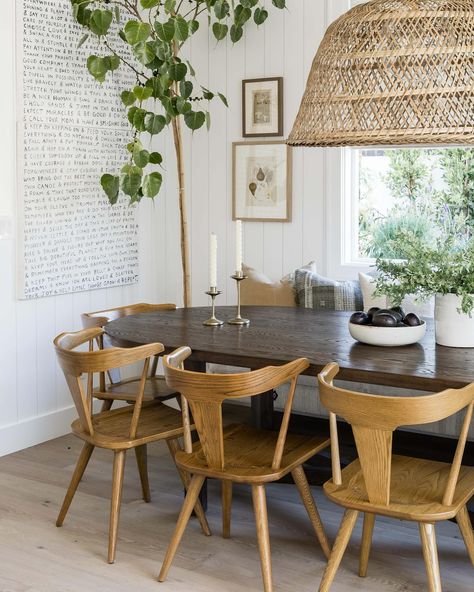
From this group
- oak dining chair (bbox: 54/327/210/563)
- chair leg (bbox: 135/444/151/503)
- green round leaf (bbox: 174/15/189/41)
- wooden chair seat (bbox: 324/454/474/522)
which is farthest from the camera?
green round leaf (bbox: 174/15/189/41)

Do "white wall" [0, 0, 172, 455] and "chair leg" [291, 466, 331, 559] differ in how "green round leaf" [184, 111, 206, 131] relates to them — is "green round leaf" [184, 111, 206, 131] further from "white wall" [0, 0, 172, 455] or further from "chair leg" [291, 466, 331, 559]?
"chair leg" [291, 466, 331, 559]

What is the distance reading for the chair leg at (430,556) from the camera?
Answer: 8.25 ft

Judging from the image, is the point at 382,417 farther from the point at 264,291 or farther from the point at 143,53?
the point at 143,53

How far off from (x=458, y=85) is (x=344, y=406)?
1017 millimetres

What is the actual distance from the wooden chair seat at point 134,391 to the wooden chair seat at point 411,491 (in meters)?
1.21

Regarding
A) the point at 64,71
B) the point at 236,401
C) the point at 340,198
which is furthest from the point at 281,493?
the point at 64,71

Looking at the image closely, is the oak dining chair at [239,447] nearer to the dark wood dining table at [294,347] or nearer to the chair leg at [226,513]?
the dark wood dining table at [294,347]

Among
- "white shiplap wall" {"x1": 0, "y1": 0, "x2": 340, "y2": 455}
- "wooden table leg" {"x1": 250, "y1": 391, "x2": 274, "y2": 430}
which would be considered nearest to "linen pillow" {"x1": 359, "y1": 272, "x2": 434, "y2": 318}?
"white shiplap wall" {"x1": 0, "y1": 0, "x2": 340, "y2": 455}

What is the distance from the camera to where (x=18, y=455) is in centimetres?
445

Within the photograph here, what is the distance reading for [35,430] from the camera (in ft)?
15.2

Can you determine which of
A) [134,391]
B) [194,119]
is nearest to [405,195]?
[194,119]

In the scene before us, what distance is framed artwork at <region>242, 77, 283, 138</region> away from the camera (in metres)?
5.01

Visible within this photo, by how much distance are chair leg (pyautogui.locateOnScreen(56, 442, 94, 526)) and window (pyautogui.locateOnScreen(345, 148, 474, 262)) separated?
2.07 m

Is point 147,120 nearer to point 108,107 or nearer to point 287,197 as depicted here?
point 108,107
